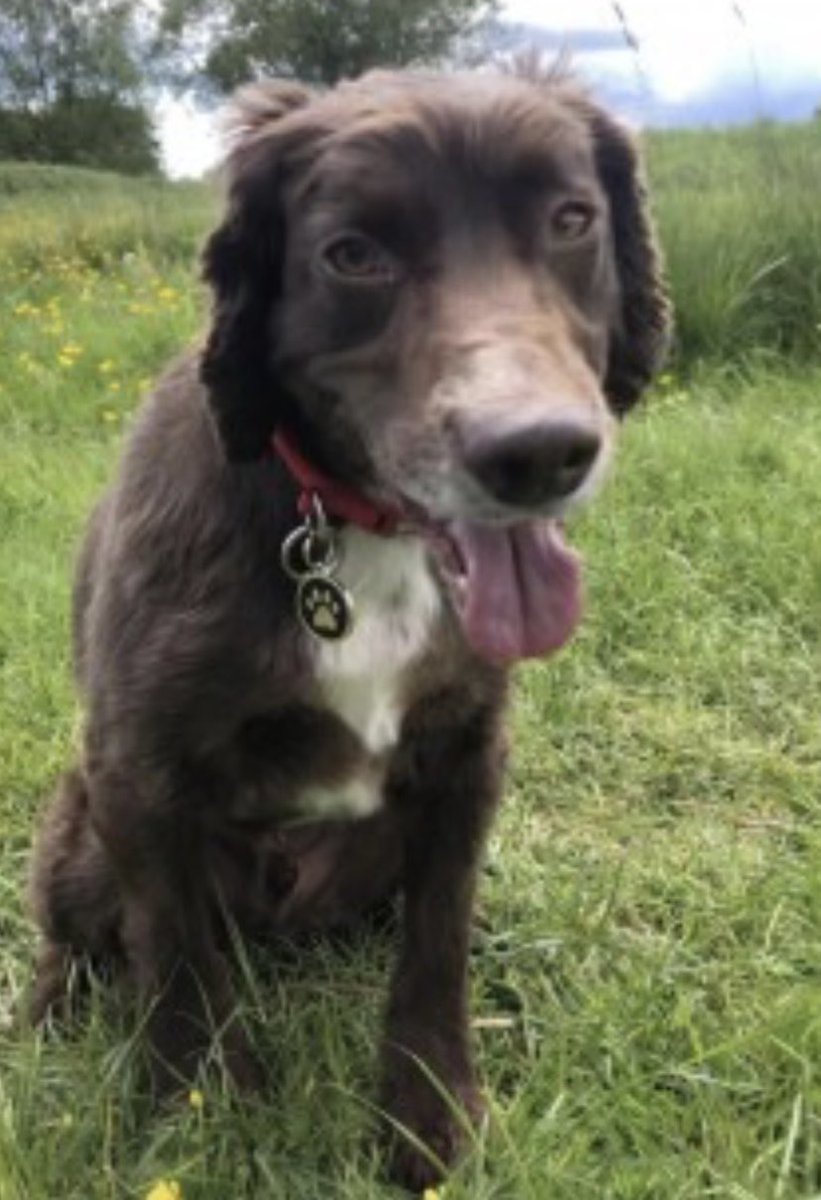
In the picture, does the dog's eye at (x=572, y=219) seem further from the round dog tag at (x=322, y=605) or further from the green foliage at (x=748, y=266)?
the green foliage at (x=748, y=266)

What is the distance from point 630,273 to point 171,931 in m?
1.14

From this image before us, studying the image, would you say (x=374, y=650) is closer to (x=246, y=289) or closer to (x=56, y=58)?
(x=246, y=289)

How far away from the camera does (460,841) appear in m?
2.55

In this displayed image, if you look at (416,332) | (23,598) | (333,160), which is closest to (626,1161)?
(416,332)

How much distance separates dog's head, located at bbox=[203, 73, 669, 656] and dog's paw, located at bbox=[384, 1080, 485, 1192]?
2.65ft

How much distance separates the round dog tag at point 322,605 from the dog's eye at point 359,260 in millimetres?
443

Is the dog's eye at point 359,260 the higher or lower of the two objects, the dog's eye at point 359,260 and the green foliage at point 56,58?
the higher

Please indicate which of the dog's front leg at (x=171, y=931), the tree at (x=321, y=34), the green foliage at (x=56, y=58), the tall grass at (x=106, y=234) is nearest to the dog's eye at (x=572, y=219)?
the dog's front leg at (x=171, y=931)

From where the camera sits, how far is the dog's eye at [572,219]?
2045 mm

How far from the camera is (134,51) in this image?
149 ft

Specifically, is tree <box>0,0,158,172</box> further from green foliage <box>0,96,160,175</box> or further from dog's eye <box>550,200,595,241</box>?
dog's eye <box>550,200,595,241</box>

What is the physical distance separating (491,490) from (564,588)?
284 millimetres

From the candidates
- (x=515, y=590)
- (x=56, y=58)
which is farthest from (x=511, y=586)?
(x=56, y=58)

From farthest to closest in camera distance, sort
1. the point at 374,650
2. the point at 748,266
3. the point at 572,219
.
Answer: the point at 748,266
the point at 374,650
the point at 572,219
